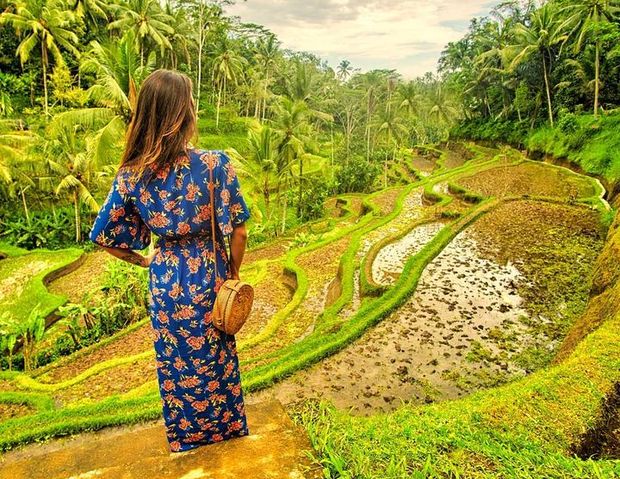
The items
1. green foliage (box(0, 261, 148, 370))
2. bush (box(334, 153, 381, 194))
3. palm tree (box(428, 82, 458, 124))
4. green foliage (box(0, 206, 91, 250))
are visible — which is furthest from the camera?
palm tree (box(428, 82, 458, 124))

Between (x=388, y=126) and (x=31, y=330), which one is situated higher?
(x=388, y=126)

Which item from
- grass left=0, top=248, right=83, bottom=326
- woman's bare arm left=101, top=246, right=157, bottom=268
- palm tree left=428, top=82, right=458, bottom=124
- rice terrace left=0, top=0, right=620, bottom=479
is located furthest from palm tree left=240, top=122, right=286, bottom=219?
palm tree left=428, top=82, right=458, bottom=124

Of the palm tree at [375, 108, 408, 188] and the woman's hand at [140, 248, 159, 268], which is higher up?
the palm tree at [375, 108, 408, 188]

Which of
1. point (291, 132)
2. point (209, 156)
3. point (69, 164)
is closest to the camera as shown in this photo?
point (209, 156)

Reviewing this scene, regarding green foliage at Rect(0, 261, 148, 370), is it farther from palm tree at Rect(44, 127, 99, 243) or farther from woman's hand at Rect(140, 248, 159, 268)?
woman's hand at Rect(140, 248, 159, 268)

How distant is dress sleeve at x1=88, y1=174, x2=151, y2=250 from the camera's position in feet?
6.50

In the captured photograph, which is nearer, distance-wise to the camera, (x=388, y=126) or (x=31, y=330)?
(x=31, y=330)

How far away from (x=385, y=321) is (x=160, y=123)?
5.30 metres

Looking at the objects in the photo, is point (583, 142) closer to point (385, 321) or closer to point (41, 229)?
point (385, 321)

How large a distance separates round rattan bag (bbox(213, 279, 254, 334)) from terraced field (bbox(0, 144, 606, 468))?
2.85 m

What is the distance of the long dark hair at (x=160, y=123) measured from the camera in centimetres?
183

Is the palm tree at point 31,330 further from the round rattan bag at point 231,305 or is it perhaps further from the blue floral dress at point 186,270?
the round rattan bag at point 231,305

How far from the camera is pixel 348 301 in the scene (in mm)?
8000

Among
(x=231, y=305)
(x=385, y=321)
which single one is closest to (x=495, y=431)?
(x=231, y=305)
